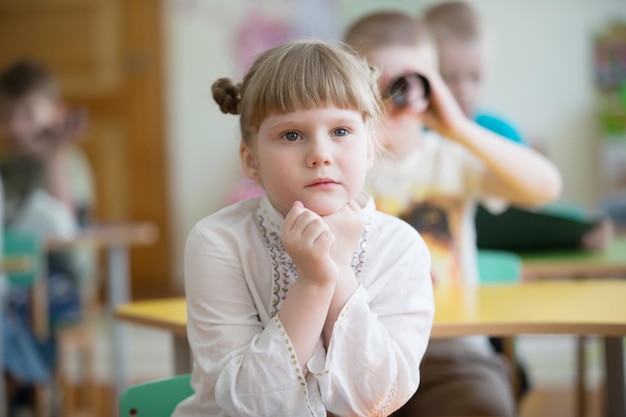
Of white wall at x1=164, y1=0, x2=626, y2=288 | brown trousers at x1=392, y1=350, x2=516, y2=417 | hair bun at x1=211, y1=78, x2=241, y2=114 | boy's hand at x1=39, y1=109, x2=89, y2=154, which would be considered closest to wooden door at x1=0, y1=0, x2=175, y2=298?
white wall at x1=164, y1=0, x2=626, y2=288

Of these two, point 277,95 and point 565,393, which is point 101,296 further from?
point 277,95

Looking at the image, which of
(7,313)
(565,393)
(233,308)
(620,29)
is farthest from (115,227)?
(620,29)

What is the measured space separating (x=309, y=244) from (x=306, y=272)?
0.11 ft

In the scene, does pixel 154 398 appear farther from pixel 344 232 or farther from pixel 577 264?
pixel 577 264

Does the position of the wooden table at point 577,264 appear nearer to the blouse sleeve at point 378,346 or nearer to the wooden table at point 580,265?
the wooden table at point 580,265

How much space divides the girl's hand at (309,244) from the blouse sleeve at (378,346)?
0.06m

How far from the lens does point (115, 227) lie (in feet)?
11.8

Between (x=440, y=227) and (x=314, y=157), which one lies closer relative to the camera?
(x=314, y=157)

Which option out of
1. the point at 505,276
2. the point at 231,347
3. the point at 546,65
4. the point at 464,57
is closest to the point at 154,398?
the point at 231,347

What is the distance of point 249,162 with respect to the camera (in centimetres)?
114

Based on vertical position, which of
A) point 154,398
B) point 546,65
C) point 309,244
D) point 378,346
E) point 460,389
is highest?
point 546,65

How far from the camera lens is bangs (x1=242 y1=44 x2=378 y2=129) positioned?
1044mm

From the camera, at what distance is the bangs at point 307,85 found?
104cm

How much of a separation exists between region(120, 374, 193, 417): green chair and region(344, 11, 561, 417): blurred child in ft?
1.65
